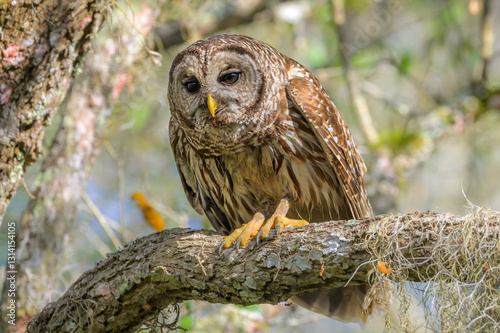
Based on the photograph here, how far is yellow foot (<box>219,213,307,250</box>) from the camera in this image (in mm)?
3320

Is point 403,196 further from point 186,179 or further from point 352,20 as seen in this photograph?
point 186,179

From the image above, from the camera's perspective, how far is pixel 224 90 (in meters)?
3.93

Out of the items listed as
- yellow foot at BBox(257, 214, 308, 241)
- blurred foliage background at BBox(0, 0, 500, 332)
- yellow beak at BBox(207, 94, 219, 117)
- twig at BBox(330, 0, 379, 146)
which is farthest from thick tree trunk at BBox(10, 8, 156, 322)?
twig at BBox(330, 0, 379, 146)

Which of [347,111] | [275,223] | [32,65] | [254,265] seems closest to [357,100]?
[347,111]

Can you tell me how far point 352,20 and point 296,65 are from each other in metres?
5.42

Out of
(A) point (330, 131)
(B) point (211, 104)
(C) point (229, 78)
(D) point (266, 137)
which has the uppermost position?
(C) point (229, 78)

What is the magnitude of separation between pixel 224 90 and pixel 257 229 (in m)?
0.97

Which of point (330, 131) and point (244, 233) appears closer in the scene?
point (244, 233)

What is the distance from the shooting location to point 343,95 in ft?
33.3

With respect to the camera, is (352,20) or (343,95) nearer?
(352,20)

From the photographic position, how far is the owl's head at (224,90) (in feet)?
12.8

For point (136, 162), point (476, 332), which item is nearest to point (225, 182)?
point (476, 332)

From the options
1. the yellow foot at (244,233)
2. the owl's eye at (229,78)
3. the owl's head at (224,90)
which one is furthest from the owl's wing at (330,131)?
the yellow foot at (244,233)

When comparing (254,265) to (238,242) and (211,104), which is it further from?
(211,104)
